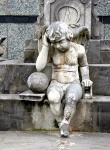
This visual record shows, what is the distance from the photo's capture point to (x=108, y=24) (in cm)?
1169

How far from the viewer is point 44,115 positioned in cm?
721

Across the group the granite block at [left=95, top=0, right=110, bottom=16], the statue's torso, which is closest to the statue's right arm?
the statue's torso

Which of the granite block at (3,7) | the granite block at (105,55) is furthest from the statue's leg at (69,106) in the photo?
the granite block at (3,7)

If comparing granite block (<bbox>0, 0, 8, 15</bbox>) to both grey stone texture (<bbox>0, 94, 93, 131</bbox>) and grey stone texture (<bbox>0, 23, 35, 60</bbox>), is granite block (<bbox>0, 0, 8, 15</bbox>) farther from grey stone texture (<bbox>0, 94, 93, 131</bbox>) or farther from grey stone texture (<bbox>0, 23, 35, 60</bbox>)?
grey stone texture (<bbox>0, 94, 93, 131</bbox>)

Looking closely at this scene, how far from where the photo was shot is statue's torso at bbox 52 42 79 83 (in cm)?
730

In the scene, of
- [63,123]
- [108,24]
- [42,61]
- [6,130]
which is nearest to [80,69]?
[42,61]

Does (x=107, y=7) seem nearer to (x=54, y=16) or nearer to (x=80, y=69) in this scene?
(x=54, y=16)

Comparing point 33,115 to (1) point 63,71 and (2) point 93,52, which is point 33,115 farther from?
(2) point 93,52

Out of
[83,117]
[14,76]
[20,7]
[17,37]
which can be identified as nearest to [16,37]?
[17,37]

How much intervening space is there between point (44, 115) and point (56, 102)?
505 mm

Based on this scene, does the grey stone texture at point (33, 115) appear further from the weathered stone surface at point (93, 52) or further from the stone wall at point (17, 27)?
the stone wall at point (17, 27)

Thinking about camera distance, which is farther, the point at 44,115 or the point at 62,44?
the point at 44,115

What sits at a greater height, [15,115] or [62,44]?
[62,44]

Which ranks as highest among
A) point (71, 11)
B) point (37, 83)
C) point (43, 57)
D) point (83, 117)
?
point (71, 11)
